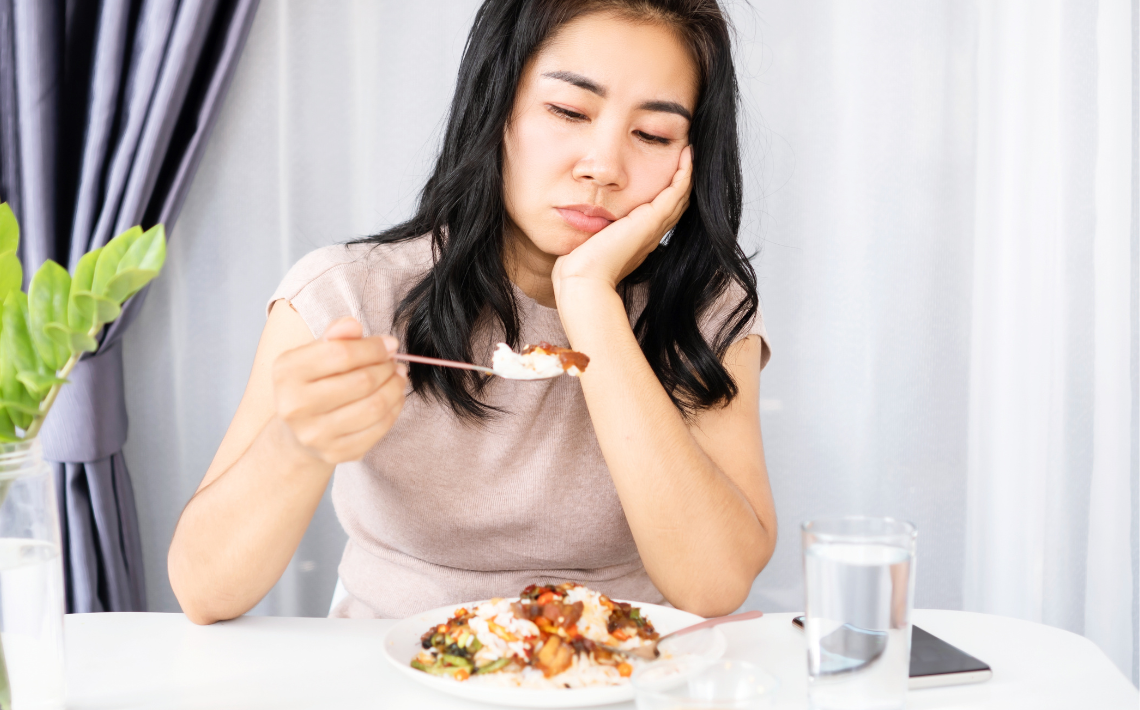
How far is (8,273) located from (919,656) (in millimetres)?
969

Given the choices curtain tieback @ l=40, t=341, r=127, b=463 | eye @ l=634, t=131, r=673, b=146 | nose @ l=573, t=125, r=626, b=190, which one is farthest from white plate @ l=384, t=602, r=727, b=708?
curtain tieback @ l=40, t=341, r=127, b=463

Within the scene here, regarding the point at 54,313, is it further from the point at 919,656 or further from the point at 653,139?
the point at 653,139

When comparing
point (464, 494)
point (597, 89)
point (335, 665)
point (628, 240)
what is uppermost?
point (597, 89)

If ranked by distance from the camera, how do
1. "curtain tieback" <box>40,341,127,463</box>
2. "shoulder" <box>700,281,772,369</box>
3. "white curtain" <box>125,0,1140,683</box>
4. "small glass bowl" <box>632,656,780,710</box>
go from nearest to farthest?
"small glass bowl" <box>632,656,780,710</box>, "shoulder" <box>700,281,772,369</box>, "curtain tieback" <box>40,341,127,463</box>, "white curtain" <box>125,0,1140,683</box>

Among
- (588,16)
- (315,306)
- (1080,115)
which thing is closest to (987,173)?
(1080,115)

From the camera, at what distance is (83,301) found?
2.21 ft

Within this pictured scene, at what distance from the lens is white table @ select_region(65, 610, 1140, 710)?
87 cm

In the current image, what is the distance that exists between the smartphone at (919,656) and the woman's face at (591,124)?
2.41 feet

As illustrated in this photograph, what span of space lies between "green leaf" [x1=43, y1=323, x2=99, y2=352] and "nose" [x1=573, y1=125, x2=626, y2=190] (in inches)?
33.5

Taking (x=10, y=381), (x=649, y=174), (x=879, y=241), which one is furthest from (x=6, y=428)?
(x=879, y=241)

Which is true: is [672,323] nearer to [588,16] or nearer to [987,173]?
[588,16]

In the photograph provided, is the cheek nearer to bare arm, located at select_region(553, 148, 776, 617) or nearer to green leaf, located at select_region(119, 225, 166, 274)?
bare arm, located at select_region(553, 148, 776, 617)

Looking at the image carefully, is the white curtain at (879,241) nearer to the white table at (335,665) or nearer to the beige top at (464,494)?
the beige top at (464,494)

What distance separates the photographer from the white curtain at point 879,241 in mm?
2227
